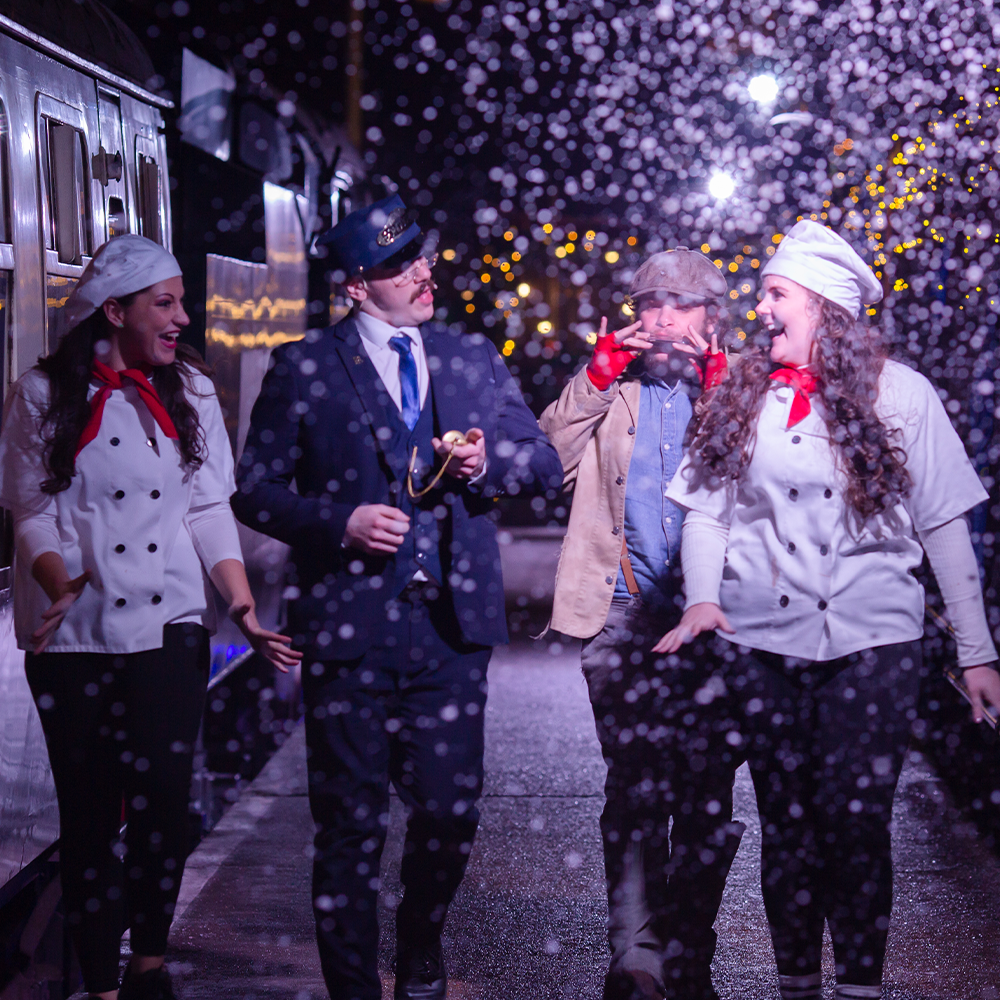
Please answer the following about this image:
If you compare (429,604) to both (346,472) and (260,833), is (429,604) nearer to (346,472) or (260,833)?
(346,472)

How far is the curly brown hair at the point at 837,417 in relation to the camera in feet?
10.5

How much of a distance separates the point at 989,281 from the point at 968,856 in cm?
251

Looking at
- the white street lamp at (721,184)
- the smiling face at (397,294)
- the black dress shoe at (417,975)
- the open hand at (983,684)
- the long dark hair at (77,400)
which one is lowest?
the black dress shoe at (417,975)

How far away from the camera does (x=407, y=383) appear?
11.5 feet

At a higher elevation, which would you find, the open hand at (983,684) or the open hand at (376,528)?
the open hand at (376,528)

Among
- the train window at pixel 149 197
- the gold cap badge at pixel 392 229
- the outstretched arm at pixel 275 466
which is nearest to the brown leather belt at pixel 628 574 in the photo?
the outstretched arm at pixel 275 466

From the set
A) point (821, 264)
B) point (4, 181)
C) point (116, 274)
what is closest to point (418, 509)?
point (116, 274)

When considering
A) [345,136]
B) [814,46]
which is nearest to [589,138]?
[345,136]

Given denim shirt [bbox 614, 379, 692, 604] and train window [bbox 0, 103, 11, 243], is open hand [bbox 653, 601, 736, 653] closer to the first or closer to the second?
denim shirt [bbox 614, 379, 692, 604]

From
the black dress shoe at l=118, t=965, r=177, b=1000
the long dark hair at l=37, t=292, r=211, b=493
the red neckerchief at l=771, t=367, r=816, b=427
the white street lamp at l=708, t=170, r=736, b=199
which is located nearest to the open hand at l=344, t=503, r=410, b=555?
the long dark hair at l=37, t=292, r=211, b=493

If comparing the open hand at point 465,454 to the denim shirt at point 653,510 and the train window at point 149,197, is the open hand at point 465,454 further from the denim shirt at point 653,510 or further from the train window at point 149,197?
the train window at point 149,197

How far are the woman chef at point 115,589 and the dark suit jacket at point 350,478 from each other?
171mm

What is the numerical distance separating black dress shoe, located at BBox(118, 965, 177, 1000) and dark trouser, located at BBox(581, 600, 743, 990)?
122cm

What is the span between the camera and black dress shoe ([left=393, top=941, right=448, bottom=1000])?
11.4 feet
